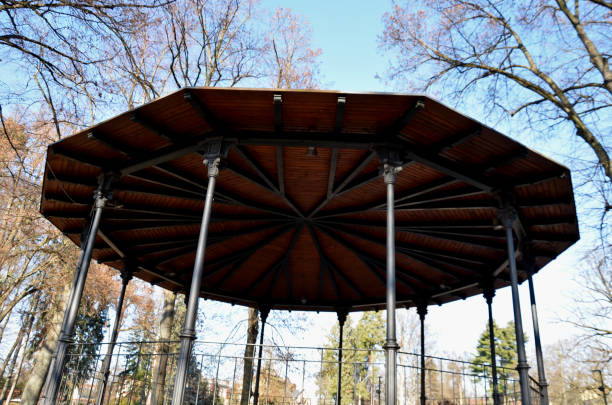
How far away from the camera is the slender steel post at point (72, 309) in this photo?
7.95 meters

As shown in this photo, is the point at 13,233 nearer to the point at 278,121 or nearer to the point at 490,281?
the point at 278,121

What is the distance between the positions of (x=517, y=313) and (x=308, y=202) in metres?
6.43

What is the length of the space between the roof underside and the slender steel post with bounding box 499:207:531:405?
14.0 inches

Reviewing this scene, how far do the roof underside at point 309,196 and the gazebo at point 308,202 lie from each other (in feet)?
0.15

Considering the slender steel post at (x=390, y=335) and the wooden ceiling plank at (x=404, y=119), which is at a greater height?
the wooden ceiling plank at (x=404, y=119)

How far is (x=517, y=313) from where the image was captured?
8.83 m

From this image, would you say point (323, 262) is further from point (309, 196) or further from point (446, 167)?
point (446, 167)

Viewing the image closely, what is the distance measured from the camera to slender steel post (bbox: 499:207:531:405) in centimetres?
805

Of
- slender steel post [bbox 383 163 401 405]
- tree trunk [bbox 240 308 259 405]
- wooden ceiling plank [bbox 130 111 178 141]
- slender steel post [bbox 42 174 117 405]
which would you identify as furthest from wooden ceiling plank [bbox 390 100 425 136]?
tree trunk [bbox 240 308 259 405]

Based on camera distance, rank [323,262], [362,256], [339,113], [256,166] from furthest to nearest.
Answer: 1. [323,262]
2. [362,256]
3. [256,166]
4. [339,113]

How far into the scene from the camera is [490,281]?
14.6m

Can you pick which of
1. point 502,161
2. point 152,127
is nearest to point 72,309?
point 152,127

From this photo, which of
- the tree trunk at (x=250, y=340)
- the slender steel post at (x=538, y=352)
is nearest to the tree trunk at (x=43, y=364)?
the tree trunk at (x=250, y=340)

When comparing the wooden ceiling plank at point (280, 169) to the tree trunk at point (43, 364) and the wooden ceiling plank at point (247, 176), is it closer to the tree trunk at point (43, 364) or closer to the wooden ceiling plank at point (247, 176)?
the wooden ceiling plank at point (247, 176)
